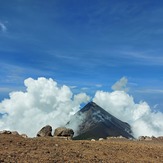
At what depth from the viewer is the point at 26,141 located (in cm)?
3422

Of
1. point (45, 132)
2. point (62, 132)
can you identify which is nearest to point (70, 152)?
point (45, 132)

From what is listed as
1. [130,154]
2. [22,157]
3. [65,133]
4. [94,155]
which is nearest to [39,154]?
[22,157]

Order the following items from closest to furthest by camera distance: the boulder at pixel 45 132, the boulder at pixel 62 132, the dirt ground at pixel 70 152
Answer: the dirt ground at pixel 70 152
the boulder at pixel 45 132
the boulder at pixel 62 132

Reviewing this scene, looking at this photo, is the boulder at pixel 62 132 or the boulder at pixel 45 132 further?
the boulder at pixel 62 132

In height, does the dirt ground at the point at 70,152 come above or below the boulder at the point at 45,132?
below

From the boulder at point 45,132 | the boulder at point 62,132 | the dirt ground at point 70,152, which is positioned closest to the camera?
the dirt ground at point 70,152

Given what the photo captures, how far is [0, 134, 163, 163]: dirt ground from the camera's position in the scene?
27.7m

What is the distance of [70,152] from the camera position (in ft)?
103

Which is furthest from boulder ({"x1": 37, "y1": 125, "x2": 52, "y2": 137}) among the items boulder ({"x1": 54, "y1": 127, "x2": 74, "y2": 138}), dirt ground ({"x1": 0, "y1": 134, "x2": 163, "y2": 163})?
dirt ground ({"x1": 0, "y1": 134, "x2": 163, "y2": 163})

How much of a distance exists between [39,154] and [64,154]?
7.59 ft

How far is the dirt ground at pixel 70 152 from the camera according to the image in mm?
27703

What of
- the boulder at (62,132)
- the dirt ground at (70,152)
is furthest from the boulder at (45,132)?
the dirt ground at (70,152)

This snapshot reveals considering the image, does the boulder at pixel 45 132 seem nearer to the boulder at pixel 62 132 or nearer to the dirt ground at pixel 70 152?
the boulder at pixel 62 132

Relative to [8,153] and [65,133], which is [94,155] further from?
[65,133]
